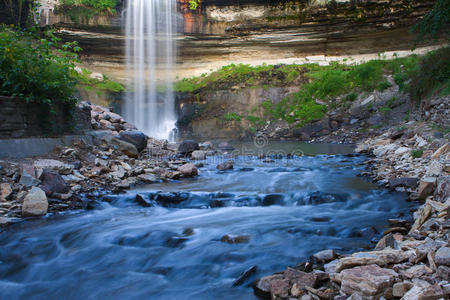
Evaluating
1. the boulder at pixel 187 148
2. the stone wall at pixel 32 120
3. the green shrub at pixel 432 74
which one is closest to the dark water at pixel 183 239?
the stone wall at pixel 32 120

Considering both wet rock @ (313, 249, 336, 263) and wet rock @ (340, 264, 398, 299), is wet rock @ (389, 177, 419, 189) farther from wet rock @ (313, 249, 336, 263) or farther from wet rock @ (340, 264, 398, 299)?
wet rock @ (340, 264, 398, 299)

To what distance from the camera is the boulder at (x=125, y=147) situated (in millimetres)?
8672

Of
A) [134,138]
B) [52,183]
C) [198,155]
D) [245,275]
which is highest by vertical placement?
[134,138]

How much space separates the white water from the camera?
73.9ft

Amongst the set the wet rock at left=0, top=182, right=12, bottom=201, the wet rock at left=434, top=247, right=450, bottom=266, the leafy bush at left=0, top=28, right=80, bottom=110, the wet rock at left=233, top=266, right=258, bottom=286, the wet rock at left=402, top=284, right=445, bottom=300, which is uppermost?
the leafy bush at left=0, top=28, right=80, bottom=110

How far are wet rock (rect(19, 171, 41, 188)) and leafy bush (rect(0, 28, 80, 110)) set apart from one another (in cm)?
185

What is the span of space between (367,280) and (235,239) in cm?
195

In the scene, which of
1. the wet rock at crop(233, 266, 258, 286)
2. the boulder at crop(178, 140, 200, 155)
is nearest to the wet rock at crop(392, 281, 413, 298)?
the wet rock at crop(233, 266, 258, 286)

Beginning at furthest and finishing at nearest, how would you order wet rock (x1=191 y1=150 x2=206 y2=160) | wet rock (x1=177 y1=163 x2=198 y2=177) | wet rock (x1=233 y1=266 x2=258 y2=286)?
wet rock (x1=191 y1=150 x2=206 y2=160) → wet rock (x1=177 y1=163 x2=198 y2=177) → wet rock (x1=233 y1=266 x2=258 y2=286)

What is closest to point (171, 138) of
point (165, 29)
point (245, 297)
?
point (165, 29)

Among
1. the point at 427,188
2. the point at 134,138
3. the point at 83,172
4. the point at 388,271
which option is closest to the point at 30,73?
the point at 83,172

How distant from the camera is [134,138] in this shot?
9453mm

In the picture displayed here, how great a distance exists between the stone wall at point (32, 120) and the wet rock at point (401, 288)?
667 centimetres

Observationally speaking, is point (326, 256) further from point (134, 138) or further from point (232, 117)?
point (232, 117)
